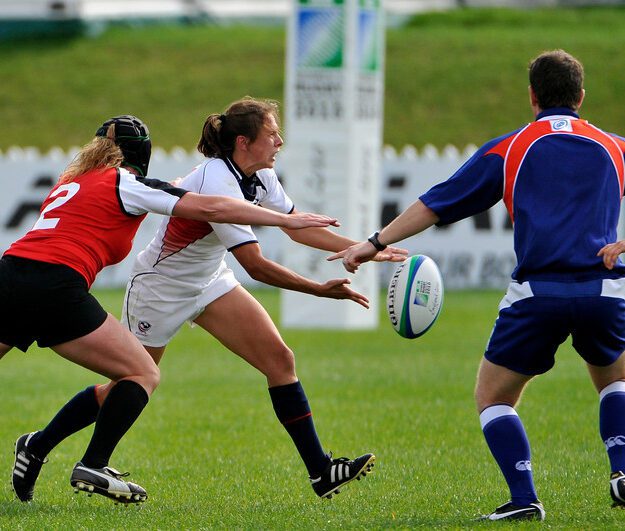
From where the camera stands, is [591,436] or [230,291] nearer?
[230,291]

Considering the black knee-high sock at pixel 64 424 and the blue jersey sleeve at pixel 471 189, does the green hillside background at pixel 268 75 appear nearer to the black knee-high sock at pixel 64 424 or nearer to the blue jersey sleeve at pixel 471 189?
the black knee-high sock at pixel 64 424

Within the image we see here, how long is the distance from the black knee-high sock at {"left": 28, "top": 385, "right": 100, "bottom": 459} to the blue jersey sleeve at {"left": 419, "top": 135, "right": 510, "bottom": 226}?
205 cm

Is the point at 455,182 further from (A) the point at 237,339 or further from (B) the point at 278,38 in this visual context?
(B) the point at 278,38

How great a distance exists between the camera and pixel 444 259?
22.0m

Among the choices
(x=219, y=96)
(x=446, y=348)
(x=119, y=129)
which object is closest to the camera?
(x=119, y=129)

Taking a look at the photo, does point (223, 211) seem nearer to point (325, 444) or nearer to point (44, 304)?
point (44, 304)

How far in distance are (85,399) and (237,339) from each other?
32.8 inches

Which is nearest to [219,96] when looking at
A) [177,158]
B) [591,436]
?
[177,158]

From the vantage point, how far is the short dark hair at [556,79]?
5.38 m

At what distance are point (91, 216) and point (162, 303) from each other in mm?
842

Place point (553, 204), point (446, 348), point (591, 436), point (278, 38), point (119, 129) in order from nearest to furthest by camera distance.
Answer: point (553, 204) → point (119, 129) → point (591, 436) → point (446, 348) → point (278, 38)

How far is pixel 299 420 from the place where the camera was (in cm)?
635

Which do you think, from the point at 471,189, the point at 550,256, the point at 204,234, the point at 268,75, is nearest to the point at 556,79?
the point at 471,189

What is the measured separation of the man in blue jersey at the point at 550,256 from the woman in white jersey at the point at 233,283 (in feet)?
3.28
